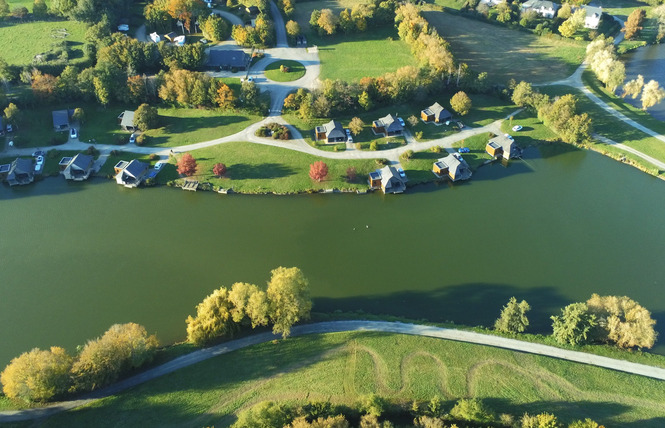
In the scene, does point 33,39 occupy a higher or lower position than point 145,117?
higher

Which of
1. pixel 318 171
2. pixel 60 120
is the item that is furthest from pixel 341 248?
pixel 60 120

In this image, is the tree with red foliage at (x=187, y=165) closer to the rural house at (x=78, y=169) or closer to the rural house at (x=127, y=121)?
the rural house at (x=78, y=169)

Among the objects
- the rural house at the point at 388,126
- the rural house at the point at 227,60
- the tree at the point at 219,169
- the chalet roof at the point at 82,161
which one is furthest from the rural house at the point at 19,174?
the rural house at the point at 388,126

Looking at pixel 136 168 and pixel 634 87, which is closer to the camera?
pixel 136 168

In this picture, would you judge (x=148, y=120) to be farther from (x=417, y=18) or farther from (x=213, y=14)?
(x=417, y=18)

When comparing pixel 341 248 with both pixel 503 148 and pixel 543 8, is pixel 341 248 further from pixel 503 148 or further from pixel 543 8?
pixel 543 8

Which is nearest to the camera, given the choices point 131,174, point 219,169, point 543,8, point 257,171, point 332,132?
point 131,174

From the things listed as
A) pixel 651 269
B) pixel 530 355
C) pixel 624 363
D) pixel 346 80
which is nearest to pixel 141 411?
pixel 530 355
